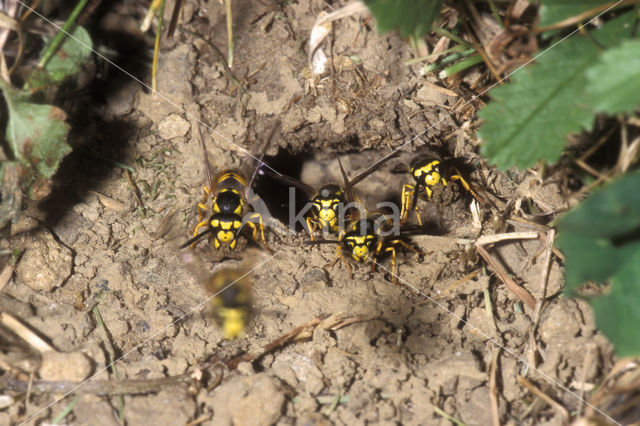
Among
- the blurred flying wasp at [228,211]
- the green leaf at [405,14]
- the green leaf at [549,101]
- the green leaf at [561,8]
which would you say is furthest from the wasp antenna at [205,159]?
the green leaf at [561,8]

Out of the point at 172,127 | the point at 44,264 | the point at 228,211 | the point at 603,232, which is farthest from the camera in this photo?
the point at 228,211

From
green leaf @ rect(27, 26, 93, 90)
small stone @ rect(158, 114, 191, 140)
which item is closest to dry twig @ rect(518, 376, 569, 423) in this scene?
small stone @ rect(158, 114, 191, 140)

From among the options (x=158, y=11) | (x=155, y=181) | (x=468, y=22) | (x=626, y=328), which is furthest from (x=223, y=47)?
(x=626, y=328)

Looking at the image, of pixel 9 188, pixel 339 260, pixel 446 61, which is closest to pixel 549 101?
pixel 446 61

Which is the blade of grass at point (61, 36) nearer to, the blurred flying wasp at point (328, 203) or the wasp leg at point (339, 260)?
the blurred flying wasp at point (328, 203)

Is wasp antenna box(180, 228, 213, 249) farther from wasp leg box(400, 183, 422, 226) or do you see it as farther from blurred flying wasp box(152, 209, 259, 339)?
wasp leg box(400, 183, 422, 226)

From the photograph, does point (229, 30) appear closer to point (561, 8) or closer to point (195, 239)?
Answer: point (195, 239)
